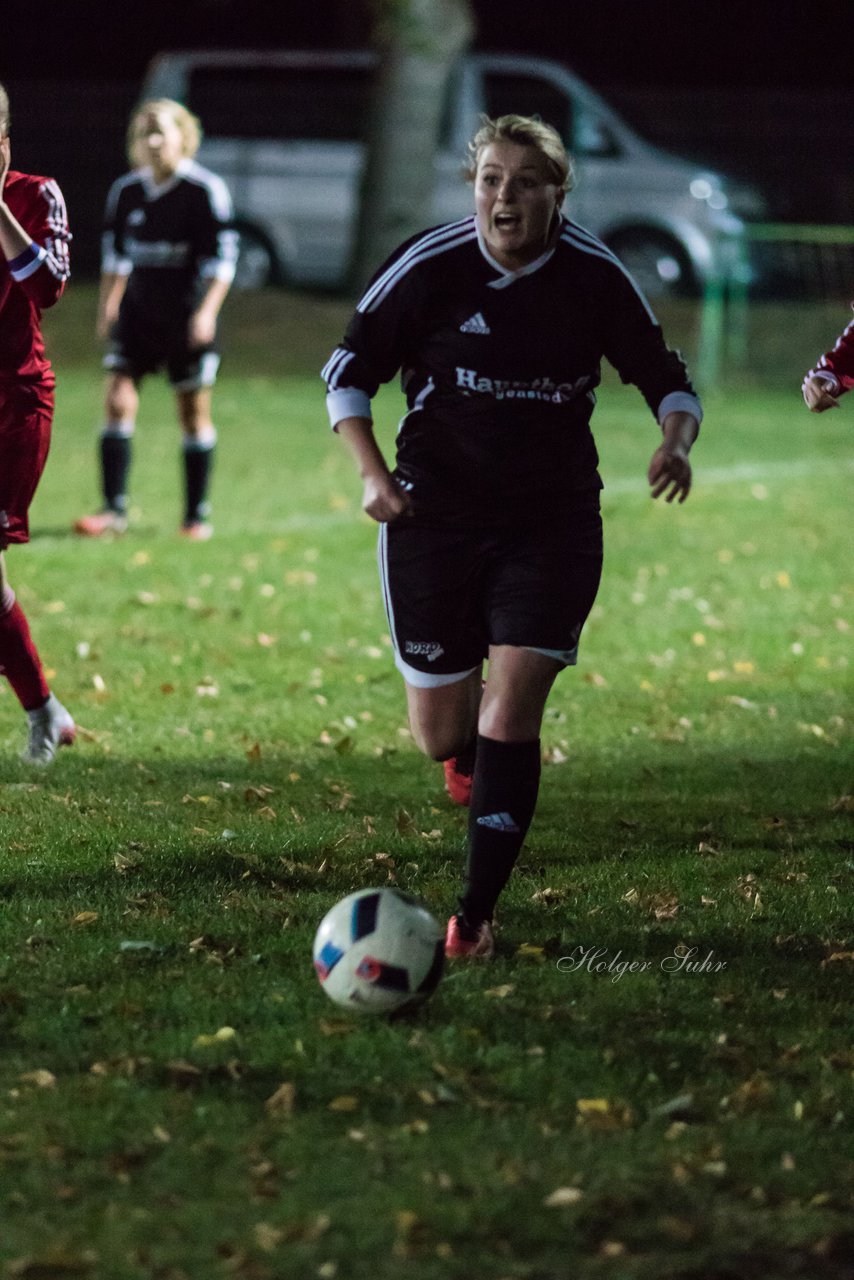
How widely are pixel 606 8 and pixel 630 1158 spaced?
36.9m

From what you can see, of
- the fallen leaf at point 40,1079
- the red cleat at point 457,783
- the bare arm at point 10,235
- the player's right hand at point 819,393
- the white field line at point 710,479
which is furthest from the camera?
the white field line at point 710,479

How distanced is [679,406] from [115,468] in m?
7.49

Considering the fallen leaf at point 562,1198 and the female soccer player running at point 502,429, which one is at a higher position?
the female soccer player running at point 502,429

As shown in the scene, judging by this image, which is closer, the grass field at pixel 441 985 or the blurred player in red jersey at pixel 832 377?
the grass field at pixel 441 985

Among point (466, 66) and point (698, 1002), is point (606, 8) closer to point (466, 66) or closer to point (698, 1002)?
point (466, 66)

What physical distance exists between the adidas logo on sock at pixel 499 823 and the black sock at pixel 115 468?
24.6ft

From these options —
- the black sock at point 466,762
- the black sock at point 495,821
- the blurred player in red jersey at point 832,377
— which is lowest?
the black sock at point 466,762

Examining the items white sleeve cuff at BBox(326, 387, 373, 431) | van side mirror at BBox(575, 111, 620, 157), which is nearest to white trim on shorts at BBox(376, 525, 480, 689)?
white sleeve cuff at BBox(326, 387, 373, 431)

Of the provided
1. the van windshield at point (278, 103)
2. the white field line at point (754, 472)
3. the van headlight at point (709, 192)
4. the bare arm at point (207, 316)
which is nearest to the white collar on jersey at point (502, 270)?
the bare arm at point (207, 316)

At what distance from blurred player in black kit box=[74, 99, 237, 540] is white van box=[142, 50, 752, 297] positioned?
39.0 feet

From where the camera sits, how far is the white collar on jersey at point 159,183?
12164mm

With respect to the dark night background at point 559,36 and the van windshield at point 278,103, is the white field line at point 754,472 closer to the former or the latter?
the van windshield at point 278,103

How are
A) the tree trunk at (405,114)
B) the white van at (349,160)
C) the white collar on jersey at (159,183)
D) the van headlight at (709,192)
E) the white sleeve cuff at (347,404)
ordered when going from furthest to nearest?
the white van at (349,160) → the tree trunk at (405,114) → the van headlight at (709,192) → the white collar on jersey at (159,183) → the white sleeve cuff at (347,404)

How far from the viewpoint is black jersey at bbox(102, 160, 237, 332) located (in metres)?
12.1
